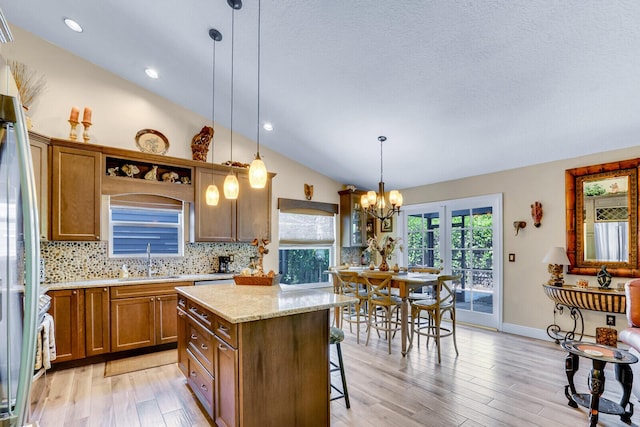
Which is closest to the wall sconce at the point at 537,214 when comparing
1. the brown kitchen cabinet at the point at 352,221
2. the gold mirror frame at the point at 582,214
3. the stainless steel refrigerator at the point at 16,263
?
the gold mirror frame at the point at 582,214

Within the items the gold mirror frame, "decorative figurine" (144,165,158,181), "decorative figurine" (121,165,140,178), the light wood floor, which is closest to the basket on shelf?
the light wood floor

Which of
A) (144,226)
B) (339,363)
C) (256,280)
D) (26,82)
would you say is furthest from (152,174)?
(339,363)

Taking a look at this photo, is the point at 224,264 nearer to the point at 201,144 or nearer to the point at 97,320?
the point at 97,320

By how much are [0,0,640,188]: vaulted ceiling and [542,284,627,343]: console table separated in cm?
172

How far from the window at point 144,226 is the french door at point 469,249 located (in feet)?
13.5

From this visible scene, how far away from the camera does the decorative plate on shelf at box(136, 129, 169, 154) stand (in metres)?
4.26

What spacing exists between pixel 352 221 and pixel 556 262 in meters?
3.20

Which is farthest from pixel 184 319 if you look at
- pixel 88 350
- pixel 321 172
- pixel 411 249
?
pixel 411 249

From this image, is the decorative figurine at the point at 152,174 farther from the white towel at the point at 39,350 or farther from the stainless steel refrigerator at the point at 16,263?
the stainless steel refrigerator at the point at 16,263

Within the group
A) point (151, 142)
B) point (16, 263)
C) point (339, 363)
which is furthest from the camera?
point (151, 142)

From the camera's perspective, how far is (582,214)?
4.05m

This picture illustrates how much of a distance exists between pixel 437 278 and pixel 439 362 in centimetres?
91

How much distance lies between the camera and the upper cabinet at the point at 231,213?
4.47 metres

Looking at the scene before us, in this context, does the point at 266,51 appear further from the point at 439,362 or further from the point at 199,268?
the point at 439,362
